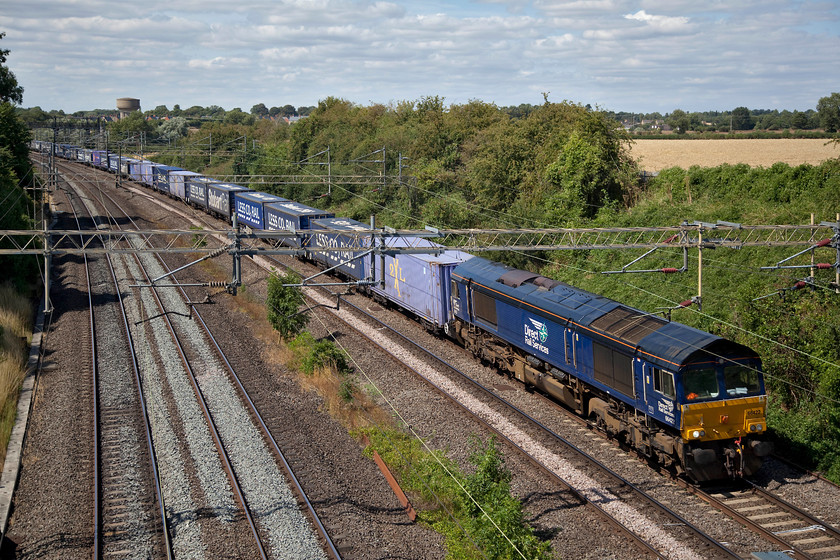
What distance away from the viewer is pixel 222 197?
48875mm

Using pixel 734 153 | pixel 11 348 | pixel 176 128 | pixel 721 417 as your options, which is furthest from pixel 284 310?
pixel 176 128

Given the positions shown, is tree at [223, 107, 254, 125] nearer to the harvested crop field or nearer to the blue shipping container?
the blue shipping container

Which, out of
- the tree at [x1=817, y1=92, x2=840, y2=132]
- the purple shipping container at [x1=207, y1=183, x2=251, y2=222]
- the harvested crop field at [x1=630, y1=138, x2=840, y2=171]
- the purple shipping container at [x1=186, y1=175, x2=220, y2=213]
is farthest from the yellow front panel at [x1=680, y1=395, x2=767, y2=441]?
the purple shipping container at [x1=186, y1=175, x2=220, y2=213]

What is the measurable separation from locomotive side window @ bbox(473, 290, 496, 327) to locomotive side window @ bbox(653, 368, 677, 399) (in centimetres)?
731

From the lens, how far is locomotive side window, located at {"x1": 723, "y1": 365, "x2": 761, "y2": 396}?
47.7 feet

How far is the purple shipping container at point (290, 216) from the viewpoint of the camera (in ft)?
120

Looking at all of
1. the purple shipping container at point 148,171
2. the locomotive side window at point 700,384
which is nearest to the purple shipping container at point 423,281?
the locomotive side window at point 700,384

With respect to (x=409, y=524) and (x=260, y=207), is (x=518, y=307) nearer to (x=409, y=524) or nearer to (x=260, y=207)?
(x=409, y=524)

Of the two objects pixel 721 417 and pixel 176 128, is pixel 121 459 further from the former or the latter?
pixel 176 128

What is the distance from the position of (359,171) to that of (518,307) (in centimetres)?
4270

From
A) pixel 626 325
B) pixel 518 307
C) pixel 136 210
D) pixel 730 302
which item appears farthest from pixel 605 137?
pixel 136 210

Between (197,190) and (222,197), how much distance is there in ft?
24.1

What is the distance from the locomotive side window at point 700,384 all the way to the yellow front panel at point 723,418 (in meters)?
0.17

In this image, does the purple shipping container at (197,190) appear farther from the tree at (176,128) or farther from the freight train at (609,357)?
the tree at (176,128)
